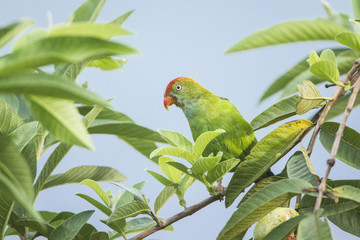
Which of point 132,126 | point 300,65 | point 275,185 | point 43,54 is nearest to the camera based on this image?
point 43,54

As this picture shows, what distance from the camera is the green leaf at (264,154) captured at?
1128 mm

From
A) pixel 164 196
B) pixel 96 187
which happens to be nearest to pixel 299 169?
pixel 164 196

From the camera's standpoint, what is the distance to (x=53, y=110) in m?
0.67

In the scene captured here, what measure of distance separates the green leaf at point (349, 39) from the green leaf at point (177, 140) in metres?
0.47

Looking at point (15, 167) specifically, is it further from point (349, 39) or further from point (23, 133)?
point (349, 39)

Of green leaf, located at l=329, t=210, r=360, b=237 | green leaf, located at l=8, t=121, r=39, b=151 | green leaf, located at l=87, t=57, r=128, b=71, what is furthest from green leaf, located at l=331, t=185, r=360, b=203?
green leaf, located at l=87, t=57, r=128, b=71

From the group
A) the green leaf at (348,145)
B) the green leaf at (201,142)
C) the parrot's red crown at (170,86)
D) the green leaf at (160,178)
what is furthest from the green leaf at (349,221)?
the parrot's red crown at (170,86)

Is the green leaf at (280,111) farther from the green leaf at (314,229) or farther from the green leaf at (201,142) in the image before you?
the green leaf at (314,229)

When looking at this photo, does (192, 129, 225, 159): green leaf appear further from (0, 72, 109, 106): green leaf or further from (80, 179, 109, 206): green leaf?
(0, 72, 109, 106): green leaf

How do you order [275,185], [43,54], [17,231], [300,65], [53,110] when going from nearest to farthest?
[43,54], [53,110], [275,185], [17,231], [300,65]

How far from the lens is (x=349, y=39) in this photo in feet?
3.46

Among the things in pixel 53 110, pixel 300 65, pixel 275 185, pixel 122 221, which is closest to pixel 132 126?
pixel 122 221

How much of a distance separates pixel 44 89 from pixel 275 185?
51 centimetres

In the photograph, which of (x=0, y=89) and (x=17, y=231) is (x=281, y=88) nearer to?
(x=17, y=231)
